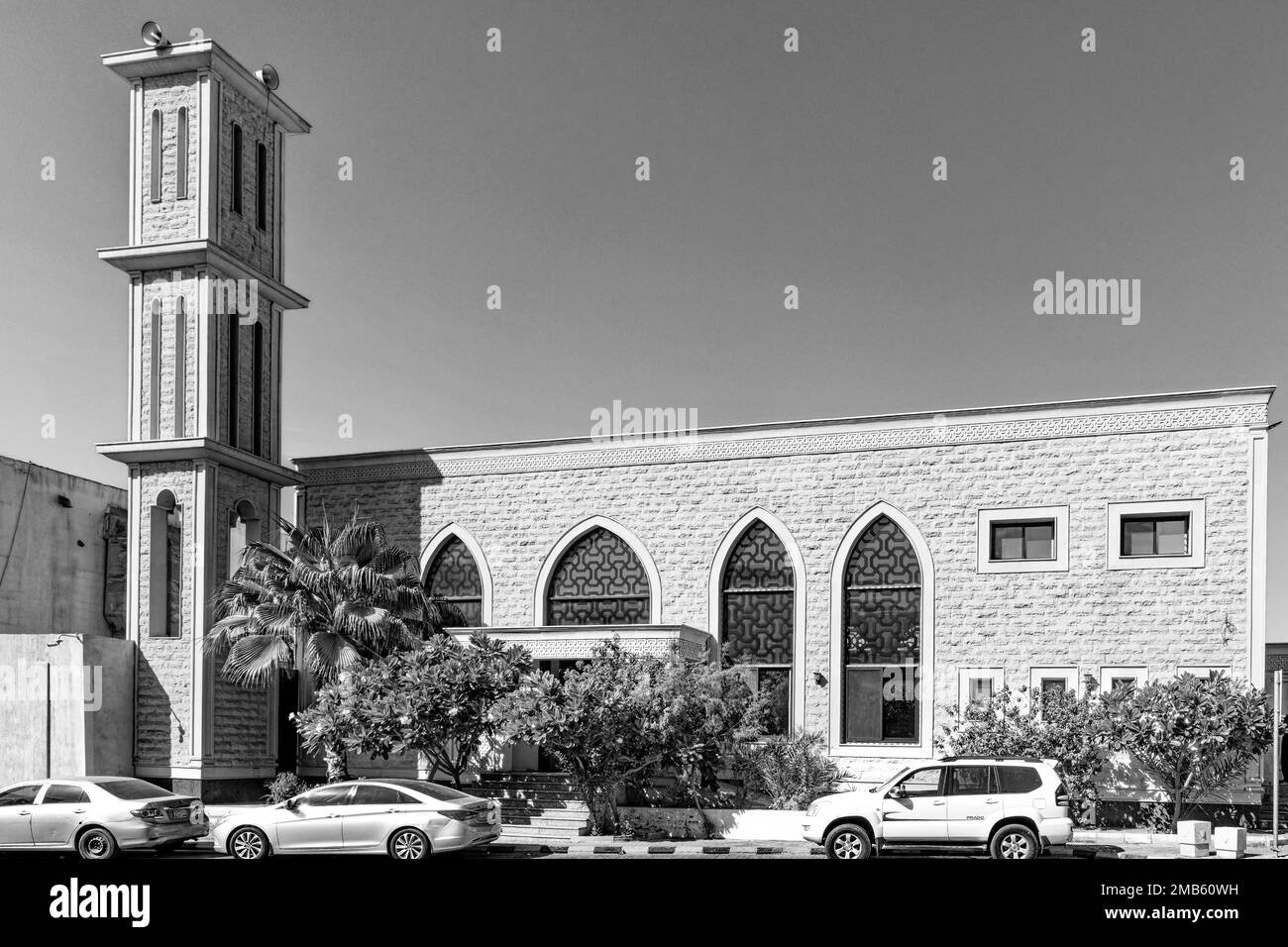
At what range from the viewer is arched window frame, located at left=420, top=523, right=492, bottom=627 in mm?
29172

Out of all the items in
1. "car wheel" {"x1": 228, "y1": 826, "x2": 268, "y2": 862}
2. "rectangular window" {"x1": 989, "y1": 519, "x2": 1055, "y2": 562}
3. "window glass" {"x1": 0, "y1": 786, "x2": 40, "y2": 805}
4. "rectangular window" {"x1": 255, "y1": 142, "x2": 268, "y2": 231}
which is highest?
"rectangular window" {"x1": 255, "y1": 142, "x2": 268, "y2": 231}

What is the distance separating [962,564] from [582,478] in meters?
8.14

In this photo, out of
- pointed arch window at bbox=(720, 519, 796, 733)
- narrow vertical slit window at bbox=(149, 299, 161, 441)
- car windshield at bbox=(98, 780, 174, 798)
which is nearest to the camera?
A: car windshield at bbox=(98, 780, 174, 798)

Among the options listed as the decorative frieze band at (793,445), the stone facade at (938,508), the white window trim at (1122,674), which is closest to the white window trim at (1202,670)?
the stone facade at (938,508)

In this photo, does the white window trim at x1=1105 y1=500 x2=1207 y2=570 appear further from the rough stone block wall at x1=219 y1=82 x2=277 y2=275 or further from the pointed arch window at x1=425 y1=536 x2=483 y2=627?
the rough stone block wall at x1=219 y1=82 x2=277 y2=275

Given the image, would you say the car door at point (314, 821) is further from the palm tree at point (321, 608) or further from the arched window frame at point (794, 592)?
the arched window frame at point (794, 592)

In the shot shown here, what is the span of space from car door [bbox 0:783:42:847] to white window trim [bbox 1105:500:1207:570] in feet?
60.3

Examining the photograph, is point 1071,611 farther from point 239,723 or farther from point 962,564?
point 239,723

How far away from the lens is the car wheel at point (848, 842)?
18188 millimetres

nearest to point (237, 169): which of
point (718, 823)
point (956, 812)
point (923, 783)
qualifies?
point (718, 823)

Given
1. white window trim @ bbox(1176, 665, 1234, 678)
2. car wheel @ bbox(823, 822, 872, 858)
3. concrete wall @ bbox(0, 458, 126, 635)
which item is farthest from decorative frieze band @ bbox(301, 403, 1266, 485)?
car wheel @ bbox(823, 822, 872, 858)
